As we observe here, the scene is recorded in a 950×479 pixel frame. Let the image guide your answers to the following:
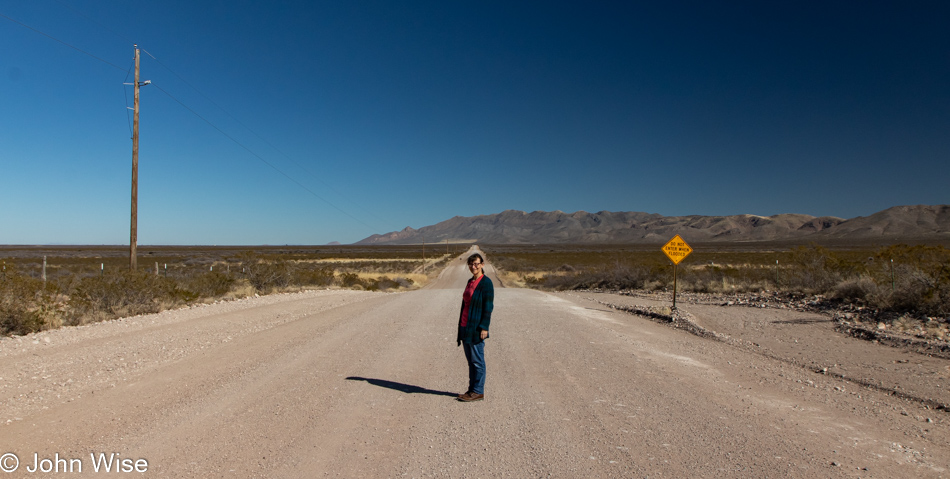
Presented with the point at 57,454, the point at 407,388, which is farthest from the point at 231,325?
the point at 57,454

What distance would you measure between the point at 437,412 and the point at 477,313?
1.23 metres

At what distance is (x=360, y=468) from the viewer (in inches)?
164

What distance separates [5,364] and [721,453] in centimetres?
1006

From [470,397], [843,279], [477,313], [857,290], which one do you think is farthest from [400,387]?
[843,279]

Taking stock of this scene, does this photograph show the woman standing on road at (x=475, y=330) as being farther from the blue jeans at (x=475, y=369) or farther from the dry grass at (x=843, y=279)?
the dry grass at (x=843, y=279)

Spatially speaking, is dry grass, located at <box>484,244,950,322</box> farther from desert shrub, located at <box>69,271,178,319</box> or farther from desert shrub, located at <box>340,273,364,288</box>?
desert shrub, located at <box>69,271,178,319</box>

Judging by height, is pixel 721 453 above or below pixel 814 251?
below

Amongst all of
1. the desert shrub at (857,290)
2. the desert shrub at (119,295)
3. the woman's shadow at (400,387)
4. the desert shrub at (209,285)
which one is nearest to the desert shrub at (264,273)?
the desert shrub at (209,285)

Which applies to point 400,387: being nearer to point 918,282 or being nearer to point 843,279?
point 918,282

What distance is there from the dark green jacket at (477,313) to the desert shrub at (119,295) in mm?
12256

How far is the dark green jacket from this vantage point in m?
6.16

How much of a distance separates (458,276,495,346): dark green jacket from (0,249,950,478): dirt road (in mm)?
779

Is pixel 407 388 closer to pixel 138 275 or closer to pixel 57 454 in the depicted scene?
pixel 57 454

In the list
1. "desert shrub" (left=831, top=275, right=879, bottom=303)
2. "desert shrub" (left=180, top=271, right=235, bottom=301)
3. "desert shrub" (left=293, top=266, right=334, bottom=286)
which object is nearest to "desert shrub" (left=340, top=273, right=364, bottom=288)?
"desert shrub" (left=293, top=266, right=334, bottom=286)
